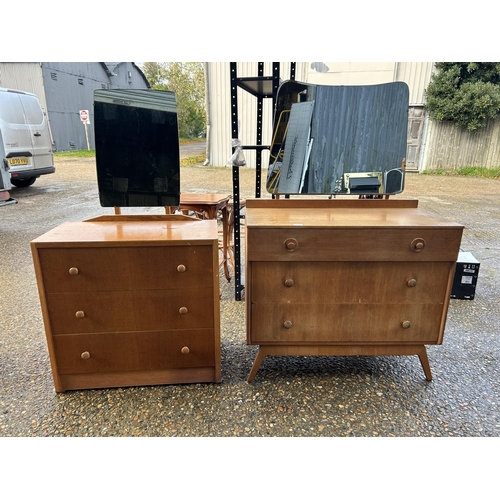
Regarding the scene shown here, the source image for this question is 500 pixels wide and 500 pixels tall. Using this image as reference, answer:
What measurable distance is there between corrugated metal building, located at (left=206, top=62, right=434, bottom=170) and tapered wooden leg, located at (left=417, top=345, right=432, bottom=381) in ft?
27.4

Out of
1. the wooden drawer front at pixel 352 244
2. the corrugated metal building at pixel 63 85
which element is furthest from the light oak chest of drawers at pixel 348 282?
the corrugated metal building at pixel 63 85

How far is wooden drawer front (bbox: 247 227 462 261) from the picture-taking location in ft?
5.63

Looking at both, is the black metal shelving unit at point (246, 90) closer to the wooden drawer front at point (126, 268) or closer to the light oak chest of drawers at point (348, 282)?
the light oak chest of drawers at point (348, 282)

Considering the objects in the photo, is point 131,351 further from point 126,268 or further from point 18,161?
point 18,161

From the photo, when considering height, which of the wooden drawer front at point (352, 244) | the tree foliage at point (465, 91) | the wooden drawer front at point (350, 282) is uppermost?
the tree foliage at point (465, 91)

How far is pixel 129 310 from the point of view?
6.01ft

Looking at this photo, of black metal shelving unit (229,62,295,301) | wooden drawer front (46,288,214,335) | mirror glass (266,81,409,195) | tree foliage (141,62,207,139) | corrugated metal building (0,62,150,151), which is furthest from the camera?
tree foliage (141,62,207,139)

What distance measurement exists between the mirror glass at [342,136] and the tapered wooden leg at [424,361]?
99cm

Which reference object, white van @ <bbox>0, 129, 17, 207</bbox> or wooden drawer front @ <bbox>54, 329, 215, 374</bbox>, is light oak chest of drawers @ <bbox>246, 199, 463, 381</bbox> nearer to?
wooden drawer front @ <bbox>54, 329, 215, 374</bbox>

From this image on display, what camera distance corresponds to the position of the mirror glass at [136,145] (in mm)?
1992

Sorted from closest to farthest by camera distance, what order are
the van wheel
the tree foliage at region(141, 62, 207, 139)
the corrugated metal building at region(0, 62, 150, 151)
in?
the van wheel → the corrugated metal building at region(0, 62, 150, 151) → the tree foliage at region(141, 62, 207, 139)

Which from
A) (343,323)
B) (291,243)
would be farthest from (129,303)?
(343,323)

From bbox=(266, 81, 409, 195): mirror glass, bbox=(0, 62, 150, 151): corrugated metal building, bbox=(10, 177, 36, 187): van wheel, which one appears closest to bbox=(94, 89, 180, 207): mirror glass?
bbox=(266, 81, 409, 195): mirror glass

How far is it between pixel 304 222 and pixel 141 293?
36.5 inches
